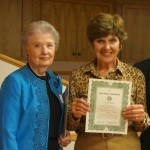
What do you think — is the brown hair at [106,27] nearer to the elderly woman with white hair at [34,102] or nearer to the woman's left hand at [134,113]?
the elderly woman with white hair at [34,102]

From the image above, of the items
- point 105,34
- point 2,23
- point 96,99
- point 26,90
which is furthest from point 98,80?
point 2,23

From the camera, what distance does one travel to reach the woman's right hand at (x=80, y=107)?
5.71 ft

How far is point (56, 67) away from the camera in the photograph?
19.0ft

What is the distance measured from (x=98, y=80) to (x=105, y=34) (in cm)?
23

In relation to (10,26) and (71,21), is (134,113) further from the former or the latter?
(71,21)

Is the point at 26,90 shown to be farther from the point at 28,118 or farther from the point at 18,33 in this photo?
the point at 18,33

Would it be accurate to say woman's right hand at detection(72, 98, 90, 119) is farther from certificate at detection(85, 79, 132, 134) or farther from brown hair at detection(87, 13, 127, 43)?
brown hair at detection(87, 13, 127, 43)

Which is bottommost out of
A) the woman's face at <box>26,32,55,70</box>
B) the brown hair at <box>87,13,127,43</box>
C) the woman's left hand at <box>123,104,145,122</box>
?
the woman's left hand at <box>123,104,145,122</box>

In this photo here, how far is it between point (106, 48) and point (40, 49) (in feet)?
1.08

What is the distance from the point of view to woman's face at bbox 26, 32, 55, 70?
1792 millimetres

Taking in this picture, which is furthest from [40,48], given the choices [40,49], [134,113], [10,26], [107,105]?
[10,26]

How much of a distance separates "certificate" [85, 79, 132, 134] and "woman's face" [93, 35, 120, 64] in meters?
0.12

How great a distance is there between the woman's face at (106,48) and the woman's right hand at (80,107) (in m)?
0.24

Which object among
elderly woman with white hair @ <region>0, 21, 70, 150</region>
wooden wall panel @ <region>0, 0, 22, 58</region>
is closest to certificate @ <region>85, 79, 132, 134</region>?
elderly woman with white hair @ <region>0, 21, 70, 150</region>
